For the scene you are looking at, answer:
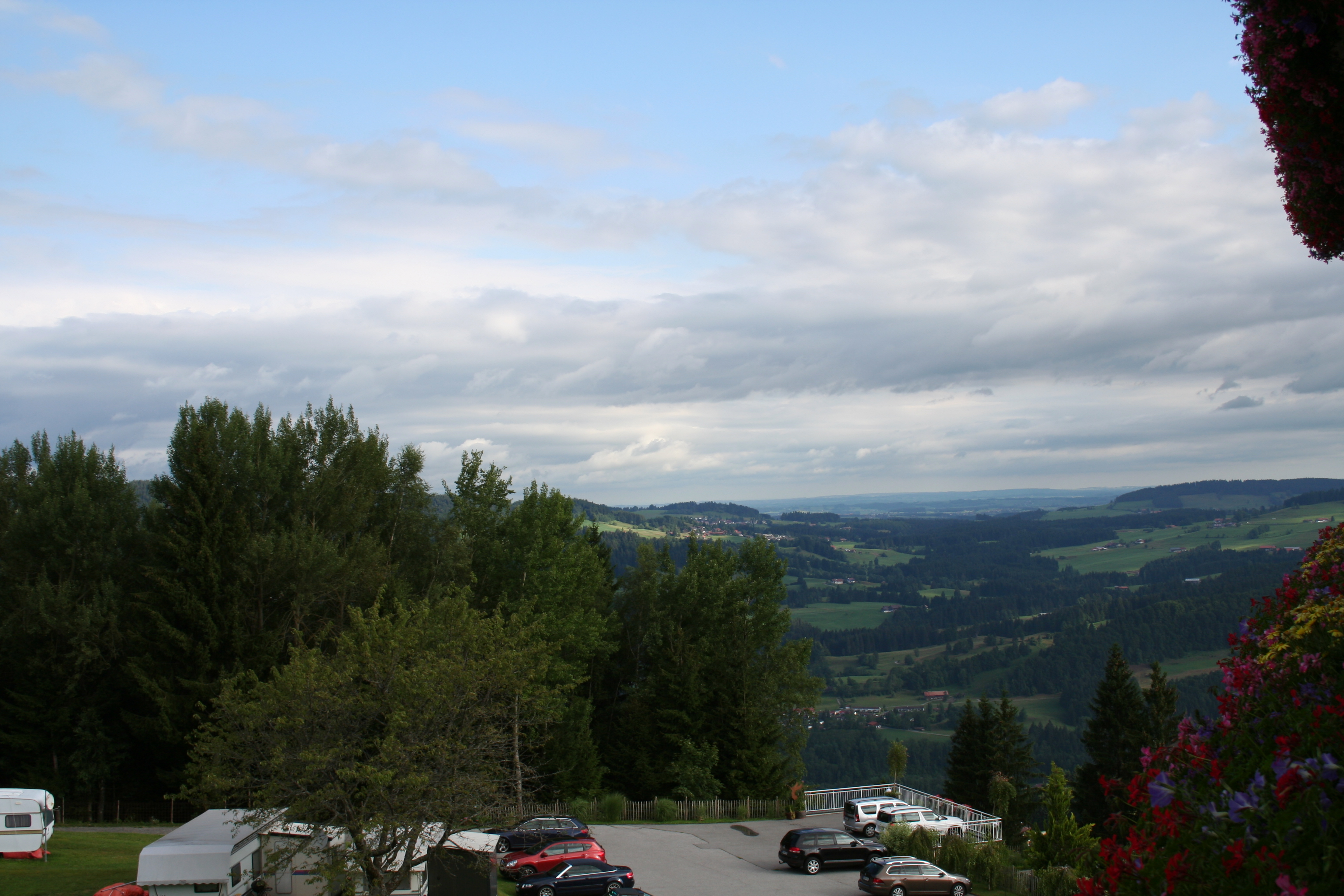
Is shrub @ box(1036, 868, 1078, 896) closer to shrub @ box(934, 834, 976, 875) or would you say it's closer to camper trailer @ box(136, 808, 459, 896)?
shrub @ box(934, 834, 976, 875)

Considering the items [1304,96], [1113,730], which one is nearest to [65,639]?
[1304,96]

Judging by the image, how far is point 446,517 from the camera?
48.0 meters

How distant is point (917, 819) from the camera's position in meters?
32.3

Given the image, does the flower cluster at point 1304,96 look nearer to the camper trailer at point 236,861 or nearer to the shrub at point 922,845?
the camper trailer at point 236,861

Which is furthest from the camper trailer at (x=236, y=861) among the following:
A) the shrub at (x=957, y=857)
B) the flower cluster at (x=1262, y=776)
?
the flower cluster at (x=1262, y=776)

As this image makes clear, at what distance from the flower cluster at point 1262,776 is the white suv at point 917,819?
27995 millimetres

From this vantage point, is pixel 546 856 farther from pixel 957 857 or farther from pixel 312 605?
pixel 312 605

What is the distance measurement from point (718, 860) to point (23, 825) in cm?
2034

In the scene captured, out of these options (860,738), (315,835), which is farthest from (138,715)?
(860,738)

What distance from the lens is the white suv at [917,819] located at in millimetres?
31859

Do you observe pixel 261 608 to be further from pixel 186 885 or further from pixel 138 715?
pixel 186 885

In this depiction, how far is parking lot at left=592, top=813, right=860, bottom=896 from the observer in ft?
82.6

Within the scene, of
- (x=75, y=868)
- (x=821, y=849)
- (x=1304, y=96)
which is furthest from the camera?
(x=821, y=849)

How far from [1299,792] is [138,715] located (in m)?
39.0
